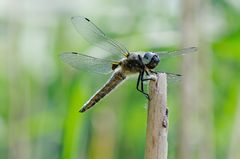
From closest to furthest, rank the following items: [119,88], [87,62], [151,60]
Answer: [151,60], [87,62], [119,88]

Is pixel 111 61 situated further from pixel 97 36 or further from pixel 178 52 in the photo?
pixel 178 52

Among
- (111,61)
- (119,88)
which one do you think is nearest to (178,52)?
(111,61)

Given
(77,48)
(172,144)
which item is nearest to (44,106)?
(77,48)

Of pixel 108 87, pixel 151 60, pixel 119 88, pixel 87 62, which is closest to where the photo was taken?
pixel 151 60

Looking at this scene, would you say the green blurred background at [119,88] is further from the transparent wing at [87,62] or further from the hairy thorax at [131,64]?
the hairy thorax at [131,64]

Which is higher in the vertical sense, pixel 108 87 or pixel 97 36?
pixel 97 36

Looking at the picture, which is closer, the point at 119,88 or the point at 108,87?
the point at 108,87

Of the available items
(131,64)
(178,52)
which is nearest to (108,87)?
(131,64)
